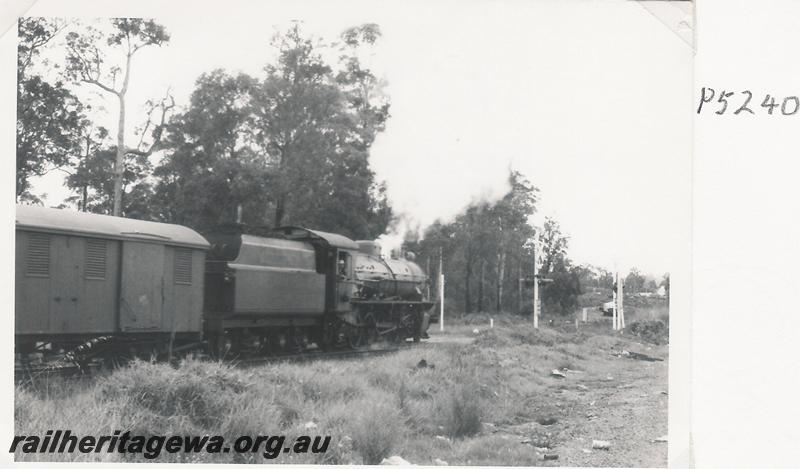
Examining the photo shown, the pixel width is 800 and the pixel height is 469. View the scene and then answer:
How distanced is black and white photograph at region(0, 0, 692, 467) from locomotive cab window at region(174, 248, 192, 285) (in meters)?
0.06

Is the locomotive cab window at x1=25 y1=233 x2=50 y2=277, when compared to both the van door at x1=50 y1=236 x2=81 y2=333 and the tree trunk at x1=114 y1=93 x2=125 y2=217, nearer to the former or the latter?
the van door at x1=50 y1=236 x2=81 y2=333

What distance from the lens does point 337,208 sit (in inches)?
248

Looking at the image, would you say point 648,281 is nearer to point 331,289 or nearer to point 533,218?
point 533,218

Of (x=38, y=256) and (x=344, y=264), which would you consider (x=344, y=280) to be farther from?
(x=38, y=256)

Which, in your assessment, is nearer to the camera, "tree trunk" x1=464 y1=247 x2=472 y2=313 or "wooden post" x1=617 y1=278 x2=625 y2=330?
"wooden post" x1=617 y1=278 x2=625 y2=330

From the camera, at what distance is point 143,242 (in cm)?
592

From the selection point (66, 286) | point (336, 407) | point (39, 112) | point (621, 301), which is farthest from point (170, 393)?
point (621, 301)

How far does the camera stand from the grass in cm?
429

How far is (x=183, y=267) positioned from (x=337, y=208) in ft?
5.23

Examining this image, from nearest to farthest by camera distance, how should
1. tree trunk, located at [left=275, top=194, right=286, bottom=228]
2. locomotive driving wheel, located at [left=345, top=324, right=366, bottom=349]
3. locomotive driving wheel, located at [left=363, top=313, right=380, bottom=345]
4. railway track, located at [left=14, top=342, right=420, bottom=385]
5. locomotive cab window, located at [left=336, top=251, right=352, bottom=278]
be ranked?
railway track, located at [left=14, top=342, right=420, bottom=385], tree trunk, located at [left=275, top=194, right=286, bottom=228], locomotive cab window, located at [left=336, top=251, right=352, bottom=278], locomotive driving wheel, located at [left=345, top=324, right=366, bottom=349], locomotive driving wheel, located at [left=363, top=313, right=380, bottom=345]

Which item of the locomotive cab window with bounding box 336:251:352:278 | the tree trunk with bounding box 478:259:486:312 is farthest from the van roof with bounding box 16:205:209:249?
the tree trunk with bounding box 478:259:486:312

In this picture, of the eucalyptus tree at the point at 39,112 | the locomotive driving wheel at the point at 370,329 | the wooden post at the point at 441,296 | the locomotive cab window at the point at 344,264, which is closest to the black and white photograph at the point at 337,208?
the eucalyptus tree at the point at 39,112

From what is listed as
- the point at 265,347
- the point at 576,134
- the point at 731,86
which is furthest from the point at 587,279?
the point at 265,347

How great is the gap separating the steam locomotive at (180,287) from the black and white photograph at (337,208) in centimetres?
3
